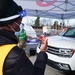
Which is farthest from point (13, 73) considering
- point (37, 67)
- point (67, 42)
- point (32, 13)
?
point (32, 13)

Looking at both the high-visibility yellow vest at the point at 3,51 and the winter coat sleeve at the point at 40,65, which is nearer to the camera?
the high-visibility yellow vest at the point at 3,51

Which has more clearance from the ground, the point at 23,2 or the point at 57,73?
the point at 23,2

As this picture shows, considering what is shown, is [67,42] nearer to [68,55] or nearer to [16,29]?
[68,55]

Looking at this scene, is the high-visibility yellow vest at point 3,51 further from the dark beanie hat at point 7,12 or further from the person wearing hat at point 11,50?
the dark beanie hat at point 7,12

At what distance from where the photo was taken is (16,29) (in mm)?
1797

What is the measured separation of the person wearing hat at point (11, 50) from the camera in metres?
1.47

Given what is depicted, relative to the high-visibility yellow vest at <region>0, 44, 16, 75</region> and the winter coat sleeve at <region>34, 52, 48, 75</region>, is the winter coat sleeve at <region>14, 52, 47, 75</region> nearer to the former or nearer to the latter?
the winter coat sleeve at <region>34, 52, 48, 75</region>

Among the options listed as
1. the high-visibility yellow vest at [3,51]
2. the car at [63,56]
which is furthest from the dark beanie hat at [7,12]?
the car at [63,56]

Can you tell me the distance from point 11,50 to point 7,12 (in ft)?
1.07

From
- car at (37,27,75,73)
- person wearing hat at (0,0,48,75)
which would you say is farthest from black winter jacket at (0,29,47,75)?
car at (37,27,75,73)

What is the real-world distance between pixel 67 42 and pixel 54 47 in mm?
446

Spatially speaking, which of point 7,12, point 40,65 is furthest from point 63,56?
point 7,12

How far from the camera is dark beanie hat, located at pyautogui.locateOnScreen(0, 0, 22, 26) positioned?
1607 millimetres

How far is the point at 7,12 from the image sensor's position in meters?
1.64
